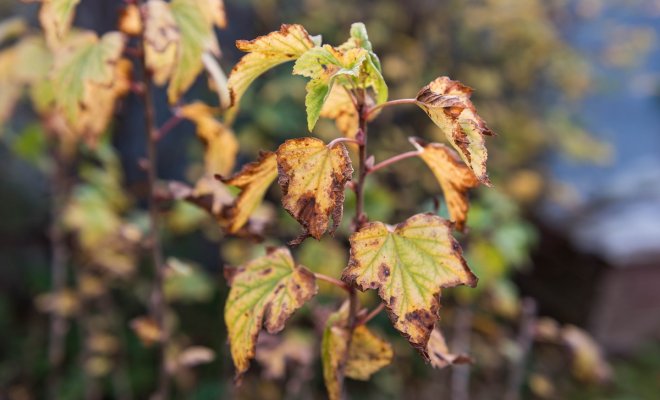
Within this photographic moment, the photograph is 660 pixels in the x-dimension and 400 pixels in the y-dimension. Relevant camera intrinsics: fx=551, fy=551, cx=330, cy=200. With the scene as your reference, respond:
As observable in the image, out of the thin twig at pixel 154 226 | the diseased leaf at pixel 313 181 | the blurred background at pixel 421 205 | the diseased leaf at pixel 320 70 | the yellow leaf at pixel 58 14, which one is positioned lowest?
the blurred background at pixel 421 205

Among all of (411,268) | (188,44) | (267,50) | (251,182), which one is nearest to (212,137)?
(188,44)

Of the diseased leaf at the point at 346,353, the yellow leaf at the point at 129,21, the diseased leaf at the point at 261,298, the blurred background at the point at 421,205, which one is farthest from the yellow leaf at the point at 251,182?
the blurred background at the point at 421,205

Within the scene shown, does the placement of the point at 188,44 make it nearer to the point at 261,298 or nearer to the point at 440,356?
the point at 261,298

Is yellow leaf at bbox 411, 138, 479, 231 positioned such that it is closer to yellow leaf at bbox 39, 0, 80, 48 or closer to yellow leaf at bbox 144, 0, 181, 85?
yellow leaf at bbox 144, 0, 181, 85

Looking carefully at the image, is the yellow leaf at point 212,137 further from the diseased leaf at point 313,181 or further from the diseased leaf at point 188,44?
the diseased leaf at point 313,181

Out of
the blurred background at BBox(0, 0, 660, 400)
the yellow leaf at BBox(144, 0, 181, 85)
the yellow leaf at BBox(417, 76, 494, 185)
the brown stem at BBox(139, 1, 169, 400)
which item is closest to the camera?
the yellow leaf at BBox(417, 76, 494, 185)

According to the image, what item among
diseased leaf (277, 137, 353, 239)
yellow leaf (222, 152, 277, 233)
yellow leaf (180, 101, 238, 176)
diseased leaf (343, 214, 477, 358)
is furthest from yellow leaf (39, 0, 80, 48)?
diseased leaf (343, 214, 477, 358)
